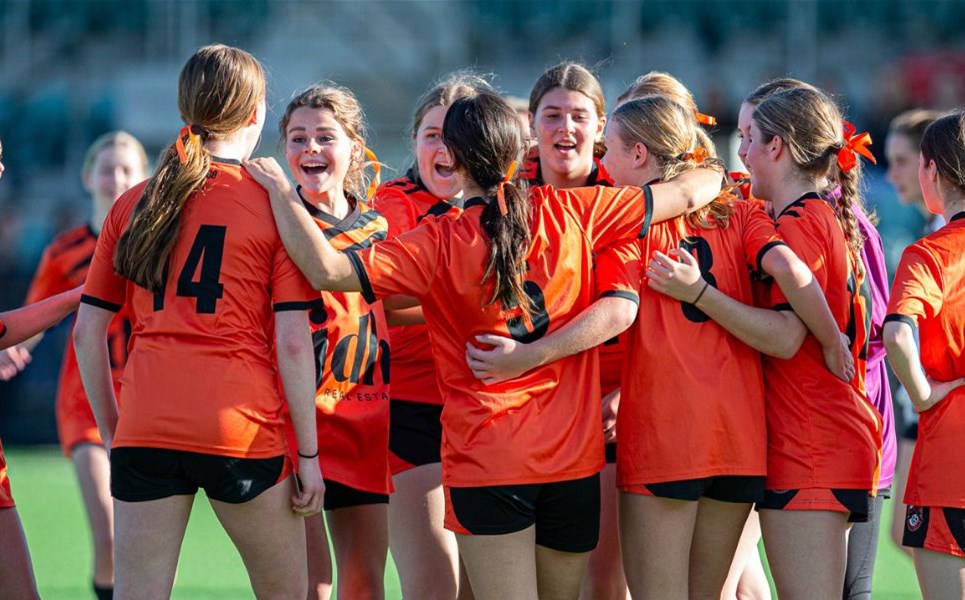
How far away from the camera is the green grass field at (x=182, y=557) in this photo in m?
6.20

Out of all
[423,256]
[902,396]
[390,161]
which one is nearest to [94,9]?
[390,161]

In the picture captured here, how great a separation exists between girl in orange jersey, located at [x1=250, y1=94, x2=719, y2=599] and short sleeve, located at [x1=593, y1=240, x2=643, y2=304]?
0.06 metres

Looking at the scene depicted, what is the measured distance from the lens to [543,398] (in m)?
3.33

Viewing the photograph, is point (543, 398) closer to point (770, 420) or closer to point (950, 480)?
point (770, 420)

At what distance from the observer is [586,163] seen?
449cm

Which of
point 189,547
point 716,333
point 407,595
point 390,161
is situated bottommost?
point 189,547

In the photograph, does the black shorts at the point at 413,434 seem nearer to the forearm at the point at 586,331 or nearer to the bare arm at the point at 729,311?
the forearm at the point at 586,331

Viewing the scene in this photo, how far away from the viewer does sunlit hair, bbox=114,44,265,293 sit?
3.20 m

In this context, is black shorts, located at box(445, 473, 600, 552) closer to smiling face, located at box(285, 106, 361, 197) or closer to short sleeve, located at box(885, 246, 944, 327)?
short sleeve, located at box(885, 246, 944, 327)

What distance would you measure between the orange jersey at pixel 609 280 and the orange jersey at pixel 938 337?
2.68ft

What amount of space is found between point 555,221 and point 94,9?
682 inches

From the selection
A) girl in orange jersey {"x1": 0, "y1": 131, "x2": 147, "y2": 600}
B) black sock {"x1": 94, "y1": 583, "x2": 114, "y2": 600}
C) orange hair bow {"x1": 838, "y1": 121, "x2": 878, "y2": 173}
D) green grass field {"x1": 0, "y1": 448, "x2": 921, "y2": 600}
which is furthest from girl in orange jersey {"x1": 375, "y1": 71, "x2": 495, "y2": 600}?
green grass field {"x1": 0, "y1": 448, "x2": 921, "y2": 600}

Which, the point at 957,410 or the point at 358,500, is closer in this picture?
the point at 957,410

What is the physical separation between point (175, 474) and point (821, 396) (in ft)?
6.39
